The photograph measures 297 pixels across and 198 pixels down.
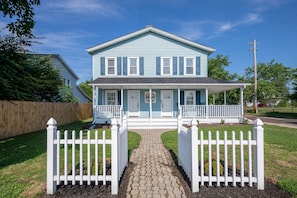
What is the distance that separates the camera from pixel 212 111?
50.2ft

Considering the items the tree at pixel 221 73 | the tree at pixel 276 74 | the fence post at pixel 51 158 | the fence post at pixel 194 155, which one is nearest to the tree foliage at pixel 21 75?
Result: the fence post at pixel 51 158

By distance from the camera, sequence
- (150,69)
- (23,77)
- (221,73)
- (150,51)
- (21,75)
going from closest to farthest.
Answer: (21,75) → (23,77) → (150,69) → (150,51) → (221,73)

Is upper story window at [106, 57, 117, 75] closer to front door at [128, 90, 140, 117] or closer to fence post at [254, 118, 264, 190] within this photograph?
front door at [128, 90, 140, 117]

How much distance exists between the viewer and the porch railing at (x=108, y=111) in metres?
15.2

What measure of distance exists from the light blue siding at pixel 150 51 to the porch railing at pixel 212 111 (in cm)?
364

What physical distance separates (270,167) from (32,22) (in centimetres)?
787

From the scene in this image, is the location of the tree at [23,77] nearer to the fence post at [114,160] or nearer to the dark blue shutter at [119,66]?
the dark blue shutter at [119,66]

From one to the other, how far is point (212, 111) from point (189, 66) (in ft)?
15.0

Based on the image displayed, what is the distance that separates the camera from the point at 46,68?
1638cm

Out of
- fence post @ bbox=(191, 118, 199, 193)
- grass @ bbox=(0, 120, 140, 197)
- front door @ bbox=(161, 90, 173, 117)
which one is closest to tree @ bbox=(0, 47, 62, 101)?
grass @ bbox=(0, 120, 140, 197)

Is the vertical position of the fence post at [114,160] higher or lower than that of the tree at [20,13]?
lower

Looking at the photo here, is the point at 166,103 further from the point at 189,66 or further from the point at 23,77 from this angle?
the point at 23,77

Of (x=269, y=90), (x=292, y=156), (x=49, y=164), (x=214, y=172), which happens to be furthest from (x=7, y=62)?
(x=269, y=90)

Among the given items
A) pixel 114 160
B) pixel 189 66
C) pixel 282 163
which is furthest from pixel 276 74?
pixel 114 160
